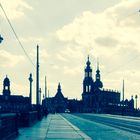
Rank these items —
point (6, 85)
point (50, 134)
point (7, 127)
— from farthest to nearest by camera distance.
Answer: point (6, 85)
point (50, 134)
point (7, 127)

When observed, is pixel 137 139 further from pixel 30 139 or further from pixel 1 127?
pixel 1 127

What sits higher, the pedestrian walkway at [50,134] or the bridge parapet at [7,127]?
the bridge parapet at [7,127]

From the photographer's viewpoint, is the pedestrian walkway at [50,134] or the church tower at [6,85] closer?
the pedestrian walkway at [50,134]

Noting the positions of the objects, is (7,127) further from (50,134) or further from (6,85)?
(6,85)

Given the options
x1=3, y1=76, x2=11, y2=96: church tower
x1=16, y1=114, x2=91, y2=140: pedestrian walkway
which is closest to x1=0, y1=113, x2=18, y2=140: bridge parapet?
x1=16, y1=114, x2=91, y2=140: pedestrian walkway

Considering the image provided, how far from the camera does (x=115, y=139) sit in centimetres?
2506

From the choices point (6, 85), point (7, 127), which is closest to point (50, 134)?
point (7, 127)

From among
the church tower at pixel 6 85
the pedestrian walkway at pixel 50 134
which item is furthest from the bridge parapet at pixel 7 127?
the church tower at pixel 6 85

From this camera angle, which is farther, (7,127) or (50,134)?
(50,134)

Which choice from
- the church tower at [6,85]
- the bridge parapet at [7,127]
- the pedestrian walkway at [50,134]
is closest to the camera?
the bridge parapet at [7,127]

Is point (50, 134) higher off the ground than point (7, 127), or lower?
lower

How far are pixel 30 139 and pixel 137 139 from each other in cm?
597

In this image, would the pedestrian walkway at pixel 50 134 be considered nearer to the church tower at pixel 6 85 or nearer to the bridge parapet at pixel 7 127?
the bridge parapet at pixel 7 127

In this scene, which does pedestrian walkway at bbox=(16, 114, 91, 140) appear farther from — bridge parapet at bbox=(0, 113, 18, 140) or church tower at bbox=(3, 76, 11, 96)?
church tower at bbox=(3, 76, 11, 96)
